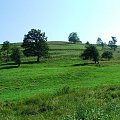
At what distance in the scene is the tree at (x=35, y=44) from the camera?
108 metres

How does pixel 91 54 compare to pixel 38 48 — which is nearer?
pixel 91 54

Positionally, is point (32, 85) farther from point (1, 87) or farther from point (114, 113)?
point (114, 113)

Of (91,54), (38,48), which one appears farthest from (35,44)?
(91,54)

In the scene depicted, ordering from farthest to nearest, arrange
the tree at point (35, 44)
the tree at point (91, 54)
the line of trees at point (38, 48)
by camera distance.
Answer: the tree at point (35, 44) → the line of trees at point (38, 48) → the tree at point (91, 54)

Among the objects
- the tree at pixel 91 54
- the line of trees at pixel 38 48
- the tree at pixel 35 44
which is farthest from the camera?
the tree at pixel 35 44

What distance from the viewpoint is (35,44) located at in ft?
365

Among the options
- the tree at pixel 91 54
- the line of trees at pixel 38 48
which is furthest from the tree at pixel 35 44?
the tree at pixel 91 54

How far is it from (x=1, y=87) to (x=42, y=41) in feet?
219

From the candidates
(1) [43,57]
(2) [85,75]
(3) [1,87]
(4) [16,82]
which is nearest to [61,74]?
(2) [85,75]

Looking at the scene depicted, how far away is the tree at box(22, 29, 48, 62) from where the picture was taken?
355ft

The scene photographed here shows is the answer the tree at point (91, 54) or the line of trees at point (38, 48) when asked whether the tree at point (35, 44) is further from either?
the tree at point (91, 54)

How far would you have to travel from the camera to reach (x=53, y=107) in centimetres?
2205

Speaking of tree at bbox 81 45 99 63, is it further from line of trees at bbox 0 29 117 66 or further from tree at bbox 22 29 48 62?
tree at bbox 22 29 48 62

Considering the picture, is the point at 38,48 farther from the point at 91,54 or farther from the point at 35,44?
the point at 91,54
